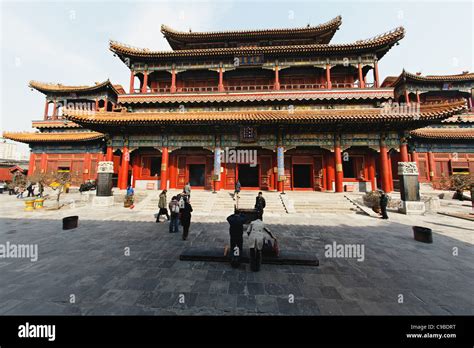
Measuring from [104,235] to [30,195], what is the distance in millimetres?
17713

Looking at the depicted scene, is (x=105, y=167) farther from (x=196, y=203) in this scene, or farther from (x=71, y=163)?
(x=71, y=163)

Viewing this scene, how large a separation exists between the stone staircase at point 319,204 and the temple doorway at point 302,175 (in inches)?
128

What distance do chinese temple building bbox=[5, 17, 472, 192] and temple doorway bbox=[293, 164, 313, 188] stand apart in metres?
0.09

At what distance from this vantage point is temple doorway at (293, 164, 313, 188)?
1542 centimetres

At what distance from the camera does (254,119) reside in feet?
41.4

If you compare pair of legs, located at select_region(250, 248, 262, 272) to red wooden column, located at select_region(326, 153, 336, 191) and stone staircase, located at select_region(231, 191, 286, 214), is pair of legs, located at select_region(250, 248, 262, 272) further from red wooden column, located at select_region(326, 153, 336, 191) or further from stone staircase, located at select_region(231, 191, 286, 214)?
red wooden column, located at select_region(326, 153, 336, 191)

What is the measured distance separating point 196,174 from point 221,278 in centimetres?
1275

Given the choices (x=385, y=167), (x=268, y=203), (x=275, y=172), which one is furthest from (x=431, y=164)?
(x=268, y=203)

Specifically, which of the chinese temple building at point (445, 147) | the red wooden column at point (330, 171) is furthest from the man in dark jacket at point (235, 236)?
the chinese temple building at point (445, 147)

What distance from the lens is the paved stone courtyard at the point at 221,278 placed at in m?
2.91

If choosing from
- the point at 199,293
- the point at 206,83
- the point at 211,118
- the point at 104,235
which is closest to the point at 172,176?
the point at 211,118

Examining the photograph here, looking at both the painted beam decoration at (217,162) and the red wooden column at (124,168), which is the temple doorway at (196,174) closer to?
the painted beam decoration at (217,162)

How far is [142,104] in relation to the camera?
16922mm
